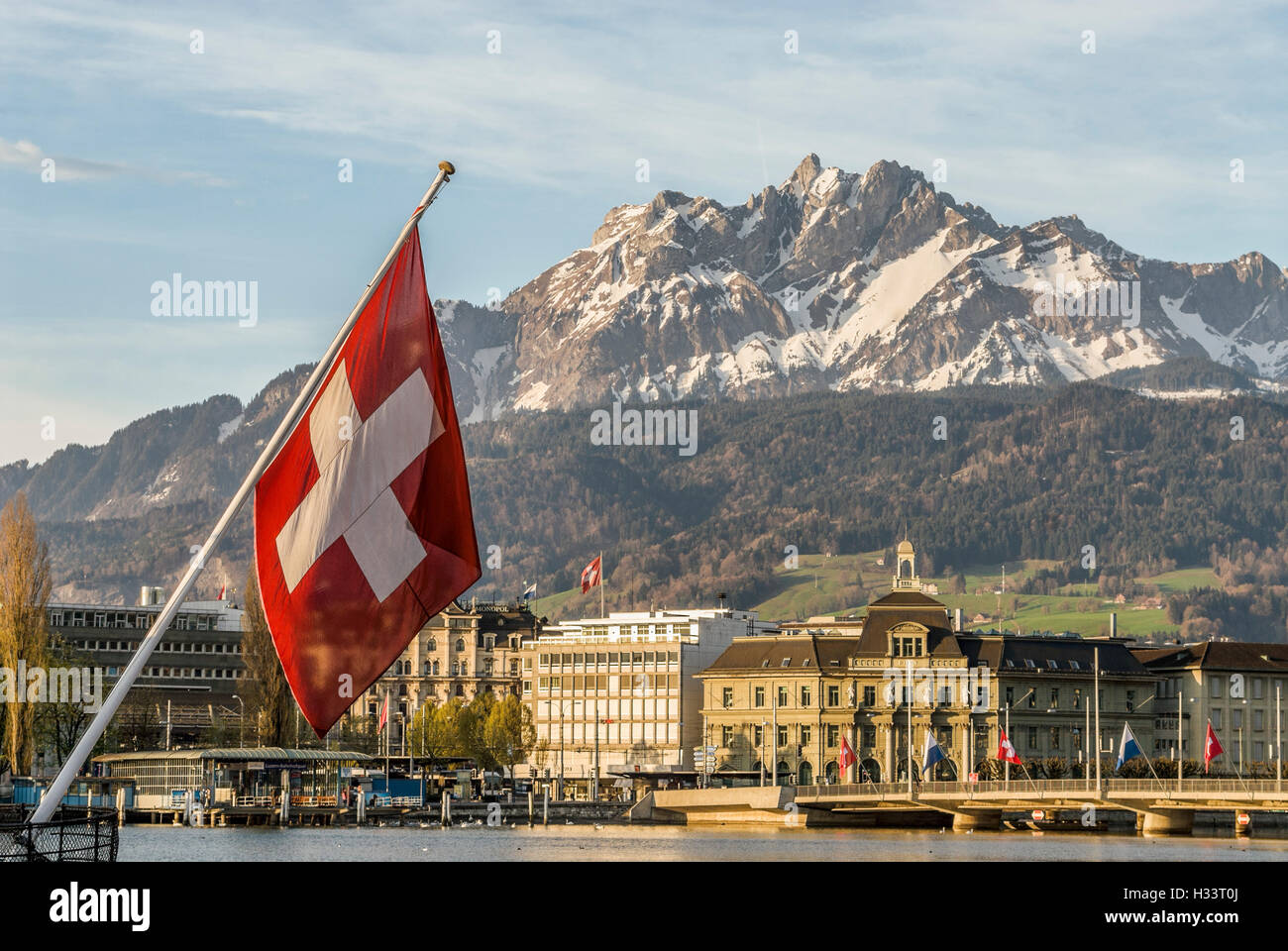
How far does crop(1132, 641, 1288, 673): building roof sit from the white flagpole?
177617 millimetres

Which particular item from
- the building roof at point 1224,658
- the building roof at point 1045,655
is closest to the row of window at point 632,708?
the building roof at point 1045,655

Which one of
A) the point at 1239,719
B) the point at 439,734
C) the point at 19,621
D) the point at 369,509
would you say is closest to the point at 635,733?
the point at 439,734

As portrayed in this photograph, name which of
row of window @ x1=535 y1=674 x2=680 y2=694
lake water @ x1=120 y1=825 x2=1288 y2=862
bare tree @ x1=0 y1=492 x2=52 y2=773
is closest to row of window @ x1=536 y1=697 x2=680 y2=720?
row of window @ x1=535 y1=674 x2=680 y2=694

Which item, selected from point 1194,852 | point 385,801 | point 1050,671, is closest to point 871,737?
point 1050,671

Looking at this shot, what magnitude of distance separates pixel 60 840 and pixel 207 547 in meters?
3.08

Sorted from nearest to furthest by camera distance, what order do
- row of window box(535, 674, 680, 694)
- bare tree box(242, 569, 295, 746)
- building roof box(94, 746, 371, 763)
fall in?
building roof box(94, 746, 371, 763) < bare tree box(242, 569, 295, 746) < row of window box(535, 674, 680, 694)

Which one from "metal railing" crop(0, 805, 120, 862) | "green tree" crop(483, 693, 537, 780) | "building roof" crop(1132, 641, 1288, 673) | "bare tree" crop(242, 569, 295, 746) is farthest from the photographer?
"building roof" crop(1132, 641, 1288, 673)

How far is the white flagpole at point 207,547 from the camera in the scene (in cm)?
1964

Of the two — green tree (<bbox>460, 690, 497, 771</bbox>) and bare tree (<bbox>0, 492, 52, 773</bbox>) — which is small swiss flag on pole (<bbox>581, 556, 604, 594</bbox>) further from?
bare tree (<bbox>0, 492, 52, 773</bbox>)

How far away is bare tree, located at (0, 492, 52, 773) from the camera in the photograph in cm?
12700
